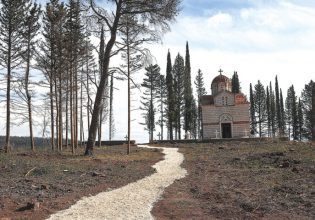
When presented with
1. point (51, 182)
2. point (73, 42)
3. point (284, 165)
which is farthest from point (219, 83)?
point (51, 182)

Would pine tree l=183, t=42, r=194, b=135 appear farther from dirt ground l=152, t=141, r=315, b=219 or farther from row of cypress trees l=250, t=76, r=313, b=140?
dirt ground l=152, t=141, r=315, b=219

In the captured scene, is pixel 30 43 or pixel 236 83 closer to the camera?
pixel 30 43

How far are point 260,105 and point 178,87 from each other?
90.9 feet

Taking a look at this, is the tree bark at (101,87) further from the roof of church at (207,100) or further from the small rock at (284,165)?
the roof of church at (207,100)

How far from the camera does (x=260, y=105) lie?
3610 inches

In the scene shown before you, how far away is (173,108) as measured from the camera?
6912 cm

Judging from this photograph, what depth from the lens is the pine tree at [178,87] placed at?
69.4 m

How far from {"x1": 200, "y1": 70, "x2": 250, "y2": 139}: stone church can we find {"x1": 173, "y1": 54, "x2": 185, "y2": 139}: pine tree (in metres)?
12.6

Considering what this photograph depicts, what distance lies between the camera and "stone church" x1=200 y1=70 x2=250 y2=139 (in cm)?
5619

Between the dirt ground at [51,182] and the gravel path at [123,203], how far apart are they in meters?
0.42

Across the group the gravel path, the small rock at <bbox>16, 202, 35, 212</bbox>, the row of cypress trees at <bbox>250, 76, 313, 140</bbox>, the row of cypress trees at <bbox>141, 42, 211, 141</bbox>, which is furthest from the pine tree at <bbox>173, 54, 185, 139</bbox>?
the small rock at <bbox>16, 202, 35, 212</bbox>

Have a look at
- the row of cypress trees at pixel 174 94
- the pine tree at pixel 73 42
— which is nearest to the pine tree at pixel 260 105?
the row of cypress trees at pixel 174 94

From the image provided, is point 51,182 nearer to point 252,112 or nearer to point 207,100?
point 207,100

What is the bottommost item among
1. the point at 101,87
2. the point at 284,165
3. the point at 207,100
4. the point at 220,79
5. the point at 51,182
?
the point at 51,182
